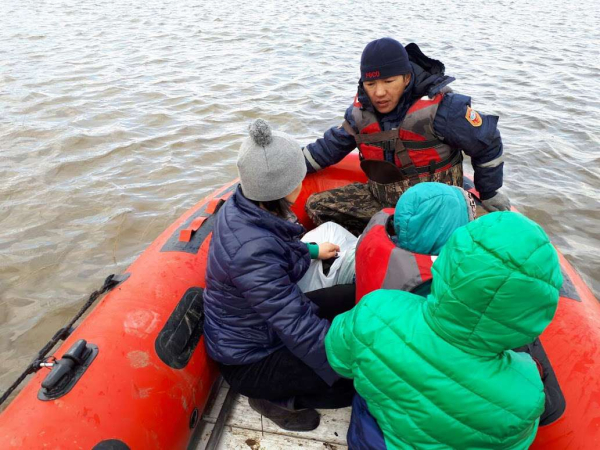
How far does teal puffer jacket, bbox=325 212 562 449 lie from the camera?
1015mm

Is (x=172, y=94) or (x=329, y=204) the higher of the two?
(x=329, y=204)

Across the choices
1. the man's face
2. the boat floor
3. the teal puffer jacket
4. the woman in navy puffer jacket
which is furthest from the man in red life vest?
the teal puffer jacket

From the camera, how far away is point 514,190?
485 centimetres

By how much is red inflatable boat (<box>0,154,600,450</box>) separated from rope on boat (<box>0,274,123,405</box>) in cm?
4

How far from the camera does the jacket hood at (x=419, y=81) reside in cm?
267

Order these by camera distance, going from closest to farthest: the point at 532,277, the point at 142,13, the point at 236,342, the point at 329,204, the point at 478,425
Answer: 1. the point at 532,277
2. the point at 478,425
3. the point at 236,342
4. the point at 329,204
5. the point at 142,13

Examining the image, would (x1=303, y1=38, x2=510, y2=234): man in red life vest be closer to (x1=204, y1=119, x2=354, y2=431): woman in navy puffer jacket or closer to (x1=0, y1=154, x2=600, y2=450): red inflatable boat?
(x1=0, y1=154, x2=600, y2=450): red inflatable boat

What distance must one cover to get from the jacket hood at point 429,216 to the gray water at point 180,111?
2677 millimetres

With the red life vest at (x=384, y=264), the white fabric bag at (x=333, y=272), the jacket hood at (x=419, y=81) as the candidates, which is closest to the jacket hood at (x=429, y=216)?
the red life vest at (x=384, y=264)

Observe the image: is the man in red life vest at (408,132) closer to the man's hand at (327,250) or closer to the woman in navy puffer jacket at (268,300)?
the man's hand at (327,250)

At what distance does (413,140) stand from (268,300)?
1.55 meters

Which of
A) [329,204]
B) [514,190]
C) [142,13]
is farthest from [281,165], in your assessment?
[142,13]

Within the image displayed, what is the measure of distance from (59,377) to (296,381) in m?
0.90

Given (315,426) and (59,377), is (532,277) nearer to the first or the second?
(315,426)
